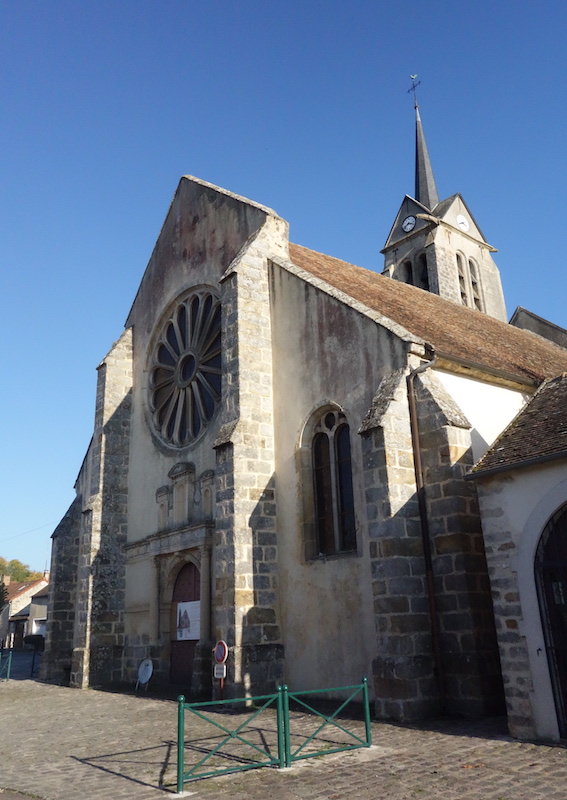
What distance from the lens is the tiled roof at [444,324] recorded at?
42.8 ft

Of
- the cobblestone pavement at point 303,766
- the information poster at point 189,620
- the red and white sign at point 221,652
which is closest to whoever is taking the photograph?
the cobblestone pavement at point 303,766

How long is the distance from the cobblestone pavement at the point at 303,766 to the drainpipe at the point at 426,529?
712 millimetres

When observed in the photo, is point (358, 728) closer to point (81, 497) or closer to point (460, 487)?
point (460, 487)

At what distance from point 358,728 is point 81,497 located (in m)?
14.3

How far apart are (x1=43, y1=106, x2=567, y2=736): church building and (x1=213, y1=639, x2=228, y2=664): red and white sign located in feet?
0.52

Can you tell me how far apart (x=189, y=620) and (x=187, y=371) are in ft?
19.9

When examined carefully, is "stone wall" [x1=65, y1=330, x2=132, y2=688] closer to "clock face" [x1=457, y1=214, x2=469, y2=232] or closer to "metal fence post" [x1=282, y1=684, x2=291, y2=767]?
"metal fence post" [x1=282, y1=684, x2=291, y2=767]

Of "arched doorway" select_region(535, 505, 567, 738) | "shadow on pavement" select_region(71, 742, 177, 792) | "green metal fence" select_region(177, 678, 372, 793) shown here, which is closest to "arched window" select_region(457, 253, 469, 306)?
"arched doorway" select_region(535, 505, 567, 738)

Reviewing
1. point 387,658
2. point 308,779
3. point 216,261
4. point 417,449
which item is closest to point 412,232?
point 216,261

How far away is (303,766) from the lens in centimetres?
710

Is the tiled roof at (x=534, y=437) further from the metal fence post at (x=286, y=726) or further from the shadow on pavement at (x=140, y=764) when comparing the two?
the shadow on pavement at (x=140, y=764)

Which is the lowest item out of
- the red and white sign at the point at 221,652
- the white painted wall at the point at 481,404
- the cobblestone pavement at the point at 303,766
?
the cobblestone pavement at the point at 303,766

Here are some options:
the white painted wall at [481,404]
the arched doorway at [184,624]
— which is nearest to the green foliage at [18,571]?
the arched doorway at [184,624]

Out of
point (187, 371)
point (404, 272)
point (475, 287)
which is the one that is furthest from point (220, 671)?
point (475, 287)
